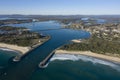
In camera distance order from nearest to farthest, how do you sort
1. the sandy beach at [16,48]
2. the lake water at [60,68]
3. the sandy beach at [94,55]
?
1. the lake water at [60,68]
2. the sandy beach at [94,55]
3. the sandy beach at [16,48]

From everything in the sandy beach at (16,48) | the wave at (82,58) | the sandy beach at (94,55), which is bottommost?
the wave at (82,58)

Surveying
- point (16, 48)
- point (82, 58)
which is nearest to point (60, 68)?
point (82, 58)

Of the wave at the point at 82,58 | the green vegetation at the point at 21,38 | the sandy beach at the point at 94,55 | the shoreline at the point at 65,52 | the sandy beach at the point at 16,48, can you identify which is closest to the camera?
the wave at the point at 82,58

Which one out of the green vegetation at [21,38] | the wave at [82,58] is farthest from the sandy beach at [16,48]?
the wave at [82,58]

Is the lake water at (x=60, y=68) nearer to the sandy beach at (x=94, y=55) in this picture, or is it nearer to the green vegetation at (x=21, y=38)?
the sandy beach at (x=94, y=55)

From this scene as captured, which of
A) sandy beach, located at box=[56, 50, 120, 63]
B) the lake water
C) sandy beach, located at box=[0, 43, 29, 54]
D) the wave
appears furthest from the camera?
sandy beach, located at box=[0, 43, 29, 54]

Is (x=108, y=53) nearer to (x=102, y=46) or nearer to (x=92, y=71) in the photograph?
(x=102, y=46)

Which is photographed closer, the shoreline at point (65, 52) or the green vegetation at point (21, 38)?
the shoreline at point (65, 52)

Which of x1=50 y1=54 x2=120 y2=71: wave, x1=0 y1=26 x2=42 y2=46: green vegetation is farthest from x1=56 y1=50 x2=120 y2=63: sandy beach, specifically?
x1=0 y1=26 x2=42 y2=46: green vegetation

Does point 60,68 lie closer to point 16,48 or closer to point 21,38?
point 16,48

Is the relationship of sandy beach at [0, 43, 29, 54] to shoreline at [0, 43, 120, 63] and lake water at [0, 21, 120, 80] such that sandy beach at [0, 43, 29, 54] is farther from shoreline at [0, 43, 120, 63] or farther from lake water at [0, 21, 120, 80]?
lake water at [0, 21, 120, 80]

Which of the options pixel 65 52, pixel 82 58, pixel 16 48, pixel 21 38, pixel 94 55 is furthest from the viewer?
pixel 21 38
